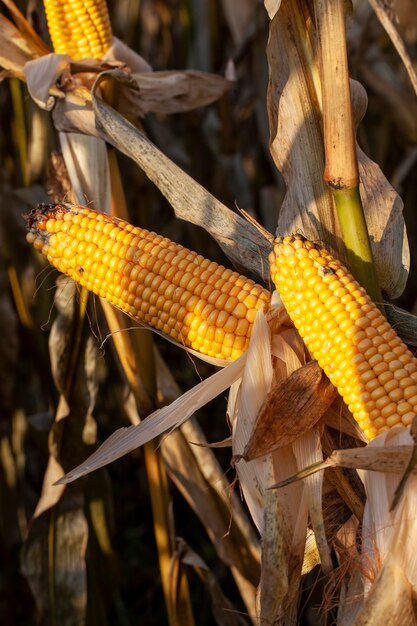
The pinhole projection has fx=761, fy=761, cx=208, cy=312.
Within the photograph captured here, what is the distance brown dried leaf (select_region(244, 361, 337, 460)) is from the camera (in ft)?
4.26

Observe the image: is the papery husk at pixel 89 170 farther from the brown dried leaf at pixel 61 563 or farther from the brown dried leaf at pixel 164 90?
the brown dried leaf at pixel 61 563

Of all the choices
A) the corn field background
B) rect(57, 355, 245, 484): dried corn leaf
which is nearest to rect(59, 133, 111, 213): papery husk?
the corn field background

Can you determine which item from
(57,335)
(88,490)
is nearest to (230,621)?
(88,490)

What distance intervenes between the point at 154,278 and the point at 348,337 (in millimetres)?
388

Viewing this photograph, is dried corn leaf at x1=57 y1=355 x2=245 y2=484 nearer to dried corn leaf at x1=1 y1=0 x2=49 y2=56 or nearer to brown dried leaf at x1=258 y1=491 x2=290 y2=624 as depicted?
brown dried leaf at x1=258 y1=491 x2=290 y2=624

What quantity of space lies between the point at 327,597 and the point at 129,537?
2.20 metres

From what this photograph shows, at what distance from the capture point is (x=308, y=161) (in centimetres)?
153

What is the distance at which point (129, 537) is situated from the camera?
3441 mm

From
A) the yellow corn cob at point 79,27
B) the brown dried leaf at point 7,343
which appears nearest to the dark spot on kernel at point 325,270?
the yellow corn cob at point 79,27

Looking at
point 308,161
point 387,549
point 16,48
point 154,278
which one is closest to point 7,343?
point 16,48

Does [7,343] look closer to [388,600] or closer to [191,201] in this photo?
[191,201]

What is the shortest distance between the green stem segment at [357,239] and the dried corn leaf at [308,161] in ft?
0.23

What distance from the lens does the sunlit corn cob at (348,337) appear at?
1238 mm

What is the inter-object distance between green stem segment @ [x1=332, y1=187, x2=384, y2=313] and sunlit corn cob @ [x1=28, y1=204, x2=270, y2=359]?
18cm
